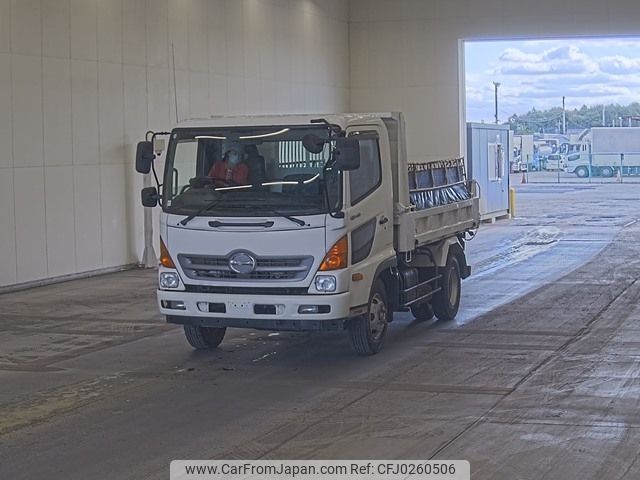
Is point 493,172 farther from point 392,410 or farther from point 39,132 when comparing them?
point 392,410

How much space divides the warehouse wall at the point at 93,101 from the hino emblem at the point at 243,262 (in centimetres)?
921

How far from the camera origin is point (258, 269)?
11445 mm

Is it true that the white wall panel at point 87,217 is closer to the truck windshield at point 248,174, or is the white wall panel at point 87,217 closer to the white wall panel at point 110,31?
the white wall panel at point 110,31

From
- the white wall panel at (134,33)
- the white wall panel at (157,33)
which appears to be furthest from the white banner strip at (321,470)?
the white wall panel at (157,33)

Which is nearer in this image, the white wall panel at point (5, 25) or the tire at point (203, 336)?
the tire at point (203, 336)

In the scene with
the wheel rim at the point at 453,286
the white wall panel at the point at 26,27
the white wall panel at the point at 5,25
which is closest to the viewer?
the wheel rim at the point at 453,286

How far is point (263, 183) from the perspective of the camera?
11680 mm

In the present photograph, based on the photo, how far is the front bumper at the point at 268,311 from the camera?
11.3 metres

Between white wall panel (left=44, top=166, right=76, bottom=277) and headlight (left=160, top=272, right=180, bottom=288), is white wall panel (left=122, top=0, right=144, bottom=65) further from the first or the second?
headlight (left=160, top=272, right=180, bottom=288)

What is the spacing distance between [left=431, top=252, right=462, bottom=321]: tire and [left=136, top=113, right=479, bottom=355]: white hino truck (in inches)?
84.1

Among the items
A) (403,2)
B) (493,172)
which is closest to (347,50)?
(403,2)

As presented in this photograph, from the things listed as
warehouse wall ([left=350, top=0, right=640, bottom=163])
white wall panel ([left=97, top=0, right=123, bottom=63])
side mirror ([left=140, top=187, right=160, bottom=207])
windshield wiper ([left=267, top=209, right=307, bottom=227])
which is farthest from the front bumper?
warehouse wall ([left=350, top=0, right=640, bottom=163])

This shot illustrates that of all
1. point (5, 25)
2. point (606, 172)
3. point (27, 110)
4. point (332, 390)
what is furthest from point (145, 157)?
point (606, 172)

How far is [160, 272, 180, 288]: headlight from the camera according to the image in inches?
466
